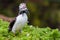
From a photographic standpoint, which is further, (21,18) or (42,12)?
(42,12)

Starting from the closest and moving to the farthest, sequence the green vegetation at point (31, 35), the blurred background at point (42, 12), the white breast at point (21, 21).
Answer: the green vegetation at point (31, 35) → the white breast at point (21, 21) → the blurred background at point (42, 12)

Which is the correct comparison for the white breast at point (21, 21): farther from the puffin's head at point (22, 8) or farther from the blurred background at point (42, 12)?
the blurred background at point (42, 12)

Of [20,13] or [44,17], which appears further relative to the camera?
[44,17]

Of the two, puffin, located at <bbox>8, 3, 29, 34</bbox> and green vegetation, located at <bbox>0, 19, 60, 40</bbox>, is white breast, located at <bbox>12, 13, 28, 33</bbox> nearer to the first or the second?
puffin, located at <bbox>8, 3, 29, 34</bbox>

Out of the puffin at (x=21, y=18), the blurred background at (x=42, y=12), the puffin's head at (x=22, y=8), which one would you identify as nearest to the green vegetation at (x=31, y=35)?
the puffin at (x=21, y=18)

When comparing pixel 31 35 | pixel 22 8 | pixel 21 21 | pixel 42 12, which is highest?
pixel 22 8

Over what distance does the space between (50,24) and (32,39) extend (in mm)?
6634

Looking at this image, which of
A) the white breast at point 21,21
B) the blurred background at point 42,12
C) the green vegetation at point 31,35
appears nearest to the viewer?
the green vegetation at point 31,35

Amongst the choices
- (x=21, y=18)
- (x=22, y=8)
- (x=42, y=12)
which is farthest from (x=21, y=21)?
(x=42, y=12)

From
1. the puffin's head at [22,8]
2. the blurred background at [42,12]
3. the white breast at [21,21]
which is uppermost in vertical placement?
the puffin's head at [22,8]

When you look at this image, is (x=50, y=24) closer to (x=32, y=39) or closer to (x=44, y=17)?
(x=44, y=17)

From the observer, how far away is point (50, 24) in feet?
42.0

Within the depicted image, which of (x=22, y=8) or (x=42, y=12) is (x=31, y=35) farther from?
(x=42, y=12)

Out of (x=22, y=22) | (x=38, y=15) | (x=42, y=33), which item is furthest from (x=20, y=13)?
(x=38, y=15)
